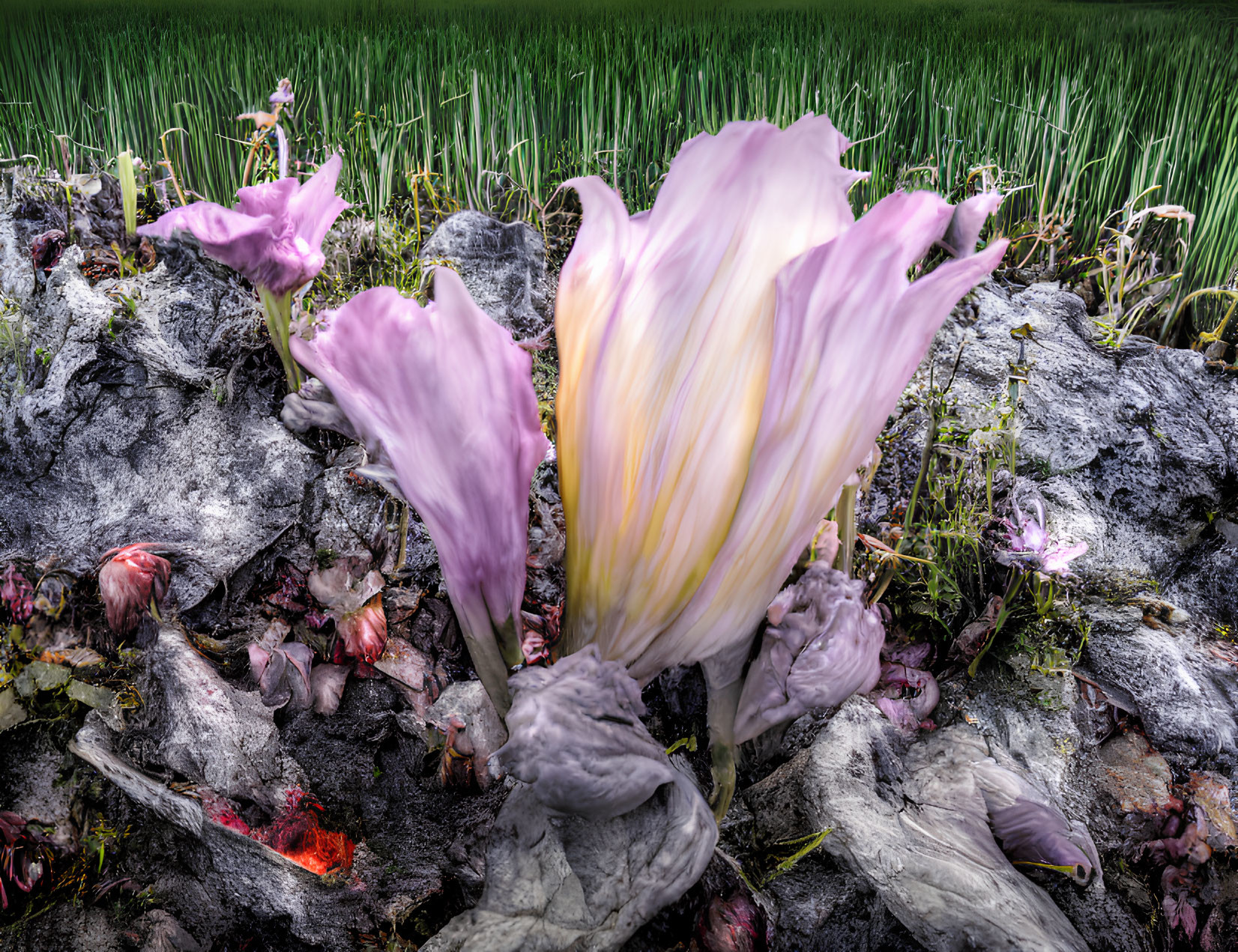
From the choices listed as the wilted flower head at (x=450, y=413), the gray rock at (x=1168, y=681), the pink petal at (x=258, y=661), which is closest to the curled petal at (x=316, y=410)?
the wilted flower head at (x=450, y=413)

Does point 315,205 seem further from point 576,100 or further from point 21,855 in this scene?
point 21,855

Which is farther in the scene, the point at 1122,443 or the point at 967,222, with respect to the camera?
Result: the point at 1122,443

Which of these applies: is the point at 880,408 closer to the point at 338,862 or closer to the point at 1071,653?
the point at 1071,653

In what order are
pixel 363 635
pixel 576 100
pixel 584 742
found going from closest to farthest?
pixel 584 742, pixel 363 635, pixel 576 100

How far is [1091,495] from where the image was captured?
47 centimetres

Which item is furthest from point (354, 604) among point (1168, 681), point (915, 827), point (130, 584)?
point (1168, 681)

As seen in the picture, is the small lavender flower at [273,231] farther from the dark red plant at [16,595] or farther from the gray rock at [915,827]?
the gray rock at [915,827]

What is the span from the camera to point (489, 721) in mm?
405

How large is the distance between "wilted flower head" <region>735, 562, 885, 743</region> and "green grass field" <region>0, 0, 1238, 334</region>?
12.4 inches

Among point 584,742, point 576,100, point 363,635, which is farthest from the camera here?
point 576,100

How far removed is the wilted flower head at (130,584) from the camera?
0.40 metres

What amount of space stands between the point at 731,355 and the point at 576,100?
0.33 metres

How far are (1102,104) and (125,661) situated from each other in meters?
0.81

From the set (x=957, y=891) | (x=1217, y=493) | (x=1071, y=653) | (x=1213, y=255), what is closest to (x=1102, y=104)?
(x=1213, y=255)
